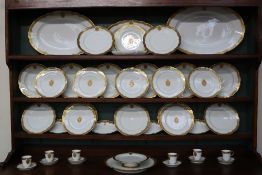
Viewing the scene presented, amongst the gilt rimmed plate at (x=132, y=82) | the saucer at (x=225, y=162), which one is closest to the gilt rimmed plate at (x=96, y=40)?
the gilt rimmed plate at (x=132, y=82)

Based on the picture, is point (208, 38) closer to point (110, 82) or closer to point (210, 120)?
point (210, 120)

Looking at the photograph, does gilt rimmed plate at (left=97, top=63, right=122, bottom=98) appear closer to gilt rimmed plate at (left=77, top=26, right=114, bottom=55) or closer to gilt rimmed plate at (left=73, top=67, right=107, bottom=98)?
gilt rimmed plate at (left=73, top=67, right=107, bottom=98)

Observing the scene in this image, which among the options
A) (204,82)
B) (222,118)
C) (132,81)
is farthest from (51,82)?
(222,118)

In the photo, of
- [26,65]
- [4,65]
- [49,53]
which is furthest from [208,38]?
[4,65]

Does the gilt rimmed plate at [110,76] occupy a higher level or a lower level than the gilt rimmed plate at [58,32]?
lower

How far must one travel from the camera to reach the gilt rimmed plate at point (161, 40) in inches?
79.3

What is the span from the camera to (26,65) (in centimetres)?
219

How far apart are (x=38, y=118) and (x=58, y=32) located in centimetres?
56

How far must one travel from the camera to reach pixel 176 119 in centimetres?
214

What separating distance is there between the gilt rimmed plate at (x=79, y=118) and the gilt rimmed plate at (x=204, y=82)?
25.4 inches

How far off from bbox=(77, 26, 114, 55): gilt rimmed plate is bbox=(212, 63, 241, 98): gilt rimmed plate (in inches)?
27.0

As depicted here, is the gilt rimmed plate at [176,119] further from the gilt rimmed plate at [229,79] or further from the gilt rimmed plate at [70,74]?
the gilt rimmed plate at [70,74]

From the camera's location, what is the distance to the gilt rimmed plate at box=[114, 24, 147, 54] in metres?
2.12

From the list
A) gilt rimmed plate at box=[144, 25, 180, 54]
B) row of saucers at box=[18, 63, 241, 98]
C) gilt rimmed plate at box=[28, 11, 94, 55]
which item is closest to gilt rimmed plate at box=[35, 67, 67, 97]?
row of saucers at box=[18, 63, 241, 98]
